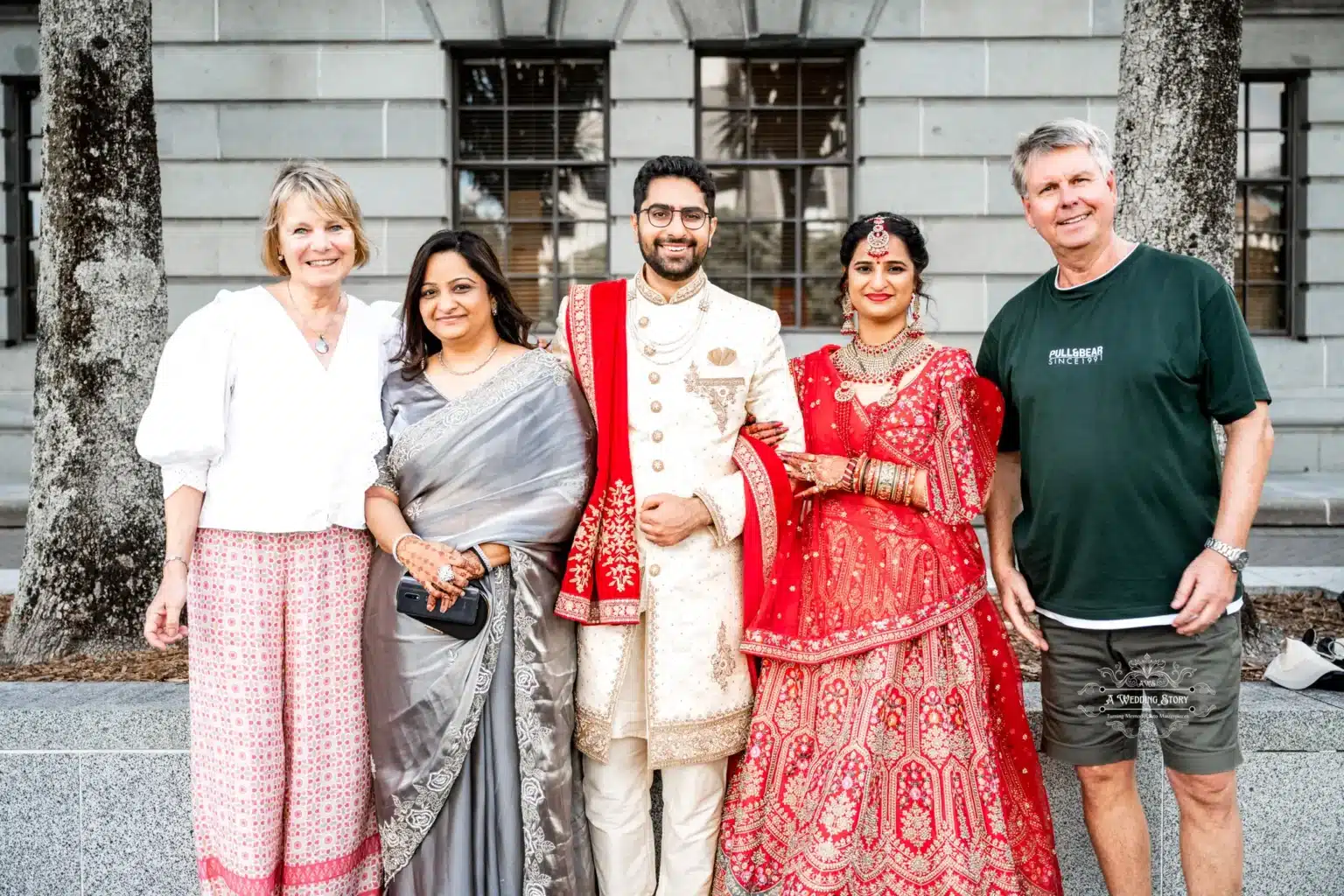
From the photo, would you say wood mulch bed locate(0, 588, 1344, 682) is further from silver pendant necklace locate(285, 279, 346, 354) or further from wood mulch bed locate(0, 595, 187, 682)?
silver pendant necklace locate(285, 279, 346, 354)

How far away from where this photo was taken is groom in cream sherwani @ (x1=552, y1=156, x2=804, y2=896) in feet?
8.32

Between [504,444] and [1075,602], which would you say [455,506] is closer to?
[504,444]

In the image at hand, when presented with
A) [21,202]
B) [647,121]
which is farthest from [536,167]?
[21,202]

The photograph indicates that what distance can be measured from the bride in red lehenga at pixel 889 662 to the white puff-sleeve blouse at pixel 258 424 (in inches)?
44.1

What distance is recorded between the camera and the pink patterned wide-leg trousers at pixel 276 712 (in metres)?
2.32

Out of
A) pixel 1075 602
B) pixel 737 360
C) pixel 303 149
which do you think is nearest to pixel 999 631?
pixel 1075 602

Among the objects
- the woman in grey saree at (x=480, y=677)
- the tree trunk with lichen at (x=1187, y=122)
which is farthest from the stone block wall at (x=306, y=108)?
the woman in grey saree at (x=480, y=677)

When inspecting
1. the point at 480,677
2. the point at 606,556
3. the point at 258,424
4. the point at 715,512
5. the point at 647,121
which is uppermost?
the point at 647,121

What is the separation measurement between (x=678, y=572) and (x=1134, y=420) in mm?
1166

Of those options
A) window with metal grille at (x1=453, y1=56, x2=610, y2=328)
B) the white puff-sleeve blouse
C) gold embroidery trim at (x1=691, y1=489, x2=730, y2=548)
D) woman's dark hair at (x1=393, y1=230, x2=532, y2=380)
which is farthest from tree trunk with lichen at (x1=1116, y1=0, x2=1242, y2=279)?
window with metal grille at (x1=453, y1=56, x2=610, y2=328)

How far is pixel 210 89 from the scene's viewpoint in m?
8.46

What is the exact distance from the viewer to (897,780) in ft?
7.82

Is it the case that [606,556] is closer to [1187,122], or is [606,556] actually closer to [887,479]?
[887,479]

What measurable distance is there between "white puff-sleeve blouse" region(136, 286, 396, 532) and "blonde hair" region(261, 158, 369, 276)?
15cm
